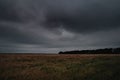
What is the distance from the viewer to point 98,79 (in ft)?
47.4

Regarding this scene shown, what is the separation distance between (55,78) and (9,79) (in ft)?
13.5

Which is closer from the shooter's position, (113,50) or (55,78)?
(55,78)

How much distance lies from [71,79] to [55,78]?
1.50 metres

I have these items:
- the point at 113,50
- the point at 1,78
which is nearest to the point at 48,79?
the point at 1,78

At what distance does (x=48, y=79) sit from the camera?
14.8 m

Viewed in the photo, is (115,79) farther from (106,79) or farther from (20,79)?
(20,79)

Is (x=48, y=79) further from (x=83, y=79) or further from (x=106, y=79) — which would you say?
(x=106, y=79)

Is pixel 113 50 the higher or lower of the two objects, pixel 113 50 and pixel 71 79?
the higher

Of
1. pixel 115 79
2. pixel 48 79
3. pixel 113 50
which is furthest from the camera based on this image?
pixel 113 50

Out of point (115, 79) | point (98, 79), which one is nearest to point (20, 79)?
point (98, 79)

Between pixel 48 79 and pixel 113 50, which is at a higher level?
pixel 113 50

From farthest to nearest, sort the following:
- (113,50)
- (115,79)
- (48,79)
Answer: (113,50) → (48,79) → (115,79)

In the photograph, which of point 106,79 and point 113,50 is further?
point 113,50

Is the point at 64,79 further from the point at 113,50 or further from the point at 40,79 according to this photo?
the point at 113,50
